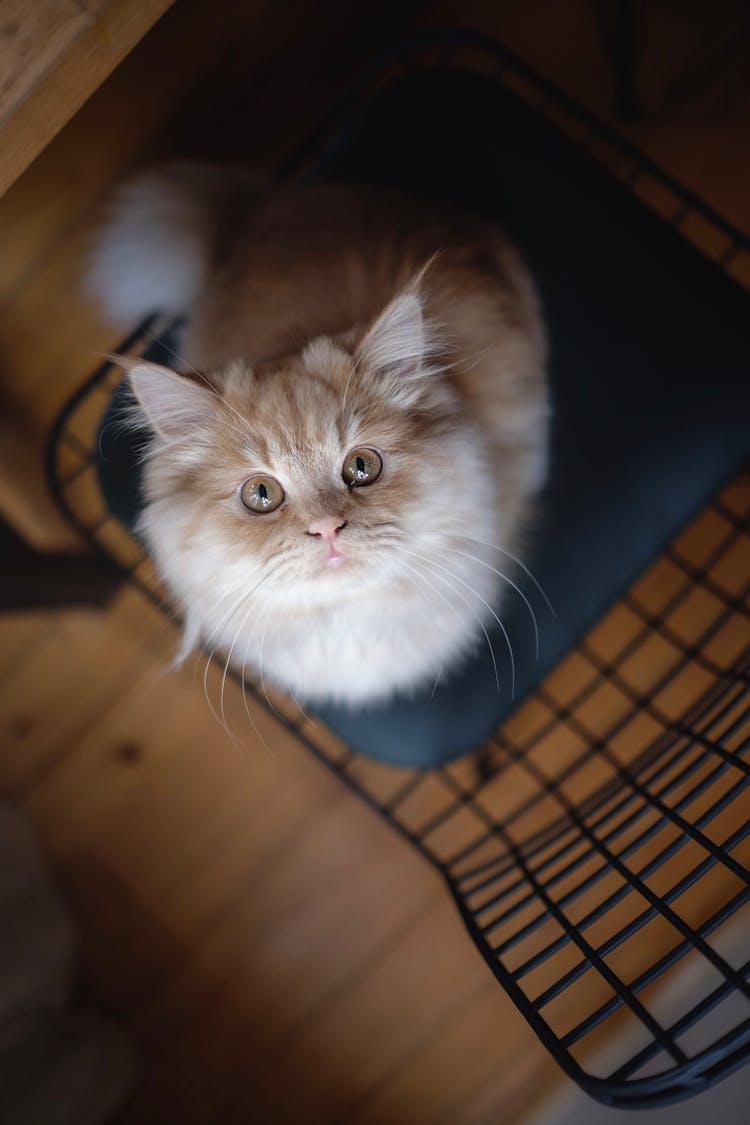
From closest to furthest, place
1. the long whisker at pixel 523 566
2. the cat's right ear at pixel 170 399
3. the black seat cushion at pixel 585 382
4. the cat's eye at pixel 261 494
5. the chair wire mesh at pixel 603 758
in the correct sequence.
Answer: the cat's right ear at pixel 170 399 < the cat's eye at pixel 261 494 < the long whisker at pixel 523 566 < the black seat cushion at pixel 585 382 < the chair wire mesh at pixel 603 758

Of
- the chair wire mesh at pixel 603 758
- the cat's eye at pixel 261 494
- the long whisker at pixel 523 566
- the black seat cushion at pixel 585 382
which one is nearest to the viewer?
the cat's eye at pixel 261 494

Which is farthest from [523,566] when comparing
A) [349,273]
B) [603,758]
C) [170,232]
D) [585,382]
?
[170,232]

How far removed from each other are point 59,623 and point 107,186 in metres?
0.90

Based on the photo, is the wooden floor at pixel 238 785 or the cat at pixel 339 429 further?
the wooden floor at pixel 238 785

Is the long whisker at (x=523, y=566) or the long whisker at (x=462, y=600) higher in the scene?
the long whisker at (x=523, y=566)

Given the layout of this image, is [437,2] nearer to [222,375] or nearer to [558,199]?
[558,199]

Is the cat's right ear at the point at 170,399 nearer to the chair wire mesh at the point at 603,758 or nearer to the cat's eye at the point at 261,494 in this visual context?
the cat's eye at the point at 261,494

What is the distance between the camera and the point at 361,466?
3.06ft

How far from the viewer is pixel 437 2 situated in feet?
5.66

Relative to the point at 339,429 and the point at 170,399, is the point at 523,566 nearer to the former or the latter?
the point at 339,429

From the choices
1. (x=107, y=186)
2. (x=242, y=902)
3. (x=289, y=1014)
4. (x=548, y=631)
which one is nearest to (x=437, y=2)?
(x=107, y=186)

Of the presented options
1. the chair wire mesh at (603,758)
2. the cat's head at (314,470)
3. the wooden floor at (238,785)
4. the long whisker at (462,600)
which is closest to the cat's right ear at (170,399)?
the cat's head at (314,470)

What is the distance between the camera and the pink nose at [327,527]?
85 centimetres

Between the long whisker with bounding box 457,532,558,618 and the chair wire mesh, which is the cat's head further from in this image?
the chair wire mesh
